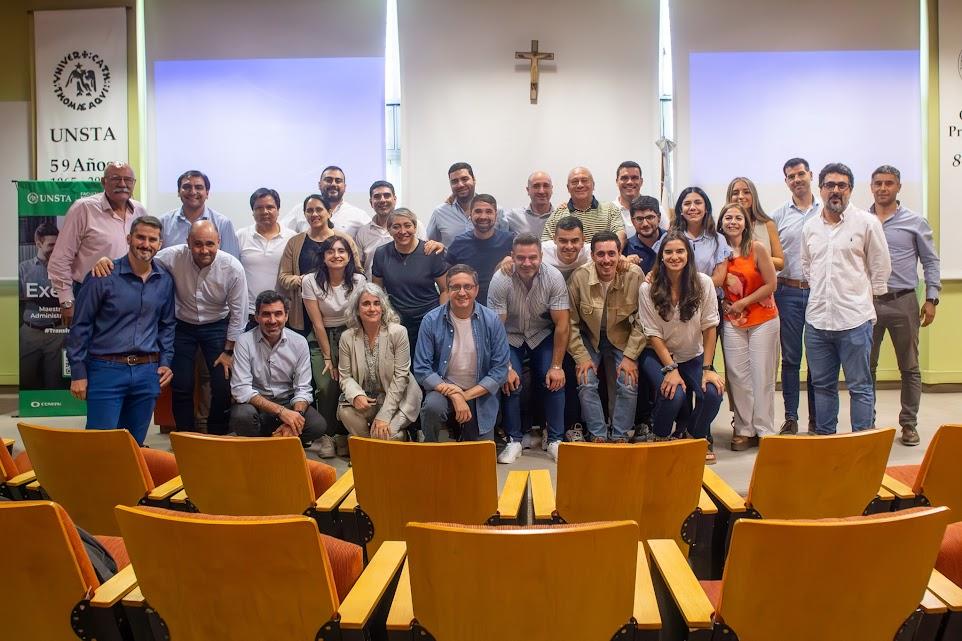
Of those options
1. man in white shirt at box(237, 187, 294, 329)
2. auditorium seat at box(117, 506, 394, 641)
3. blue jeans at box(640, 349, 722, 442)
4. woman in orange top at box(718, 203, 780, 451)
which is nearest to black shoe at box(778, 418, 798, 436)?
woman in orange top at box(718, 203, 780, 451)

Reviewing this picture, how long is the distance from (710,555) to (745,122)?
5.06 metres

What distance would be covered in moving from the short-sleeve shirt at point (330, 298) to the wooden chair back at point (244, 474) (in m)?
2.18

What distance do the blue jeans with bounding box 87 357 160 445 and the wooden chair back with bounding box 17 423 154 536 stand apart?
127 centimetres

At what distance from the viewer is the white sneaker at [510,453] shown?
399cm

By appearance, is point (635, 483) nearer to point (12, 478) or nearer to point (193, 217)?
point (12, 478)

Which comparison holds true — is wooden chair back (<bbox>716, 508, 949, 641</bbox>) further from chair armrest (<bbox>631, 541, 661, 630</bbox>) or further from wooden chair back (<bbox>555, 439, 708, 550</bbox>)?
wooden chair back (<bbox>555, 439, 708, 550</bbox>)

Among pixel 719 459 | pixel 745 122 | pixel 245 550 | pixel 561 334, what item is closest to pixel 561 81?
pixel 745 122

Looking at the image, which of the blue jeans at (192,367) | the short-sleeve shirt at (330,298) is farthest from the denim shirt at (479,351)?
the blue jeans at (192,367)

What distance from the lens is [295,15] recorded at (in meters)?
6.22

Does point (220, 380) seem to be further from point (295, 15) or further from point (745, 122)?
point (745, 122)

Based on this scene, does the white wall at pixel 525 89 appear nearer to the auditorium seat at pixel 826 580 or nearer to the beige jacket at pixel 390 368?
the beige jacket at pixel 390 368

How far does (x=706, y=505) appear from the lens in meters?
1.99

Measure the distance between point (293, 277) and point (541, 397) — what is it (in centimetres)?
160

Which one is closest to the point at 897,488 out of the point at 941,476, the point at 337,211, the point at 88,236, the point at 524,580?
the point at 941,476
